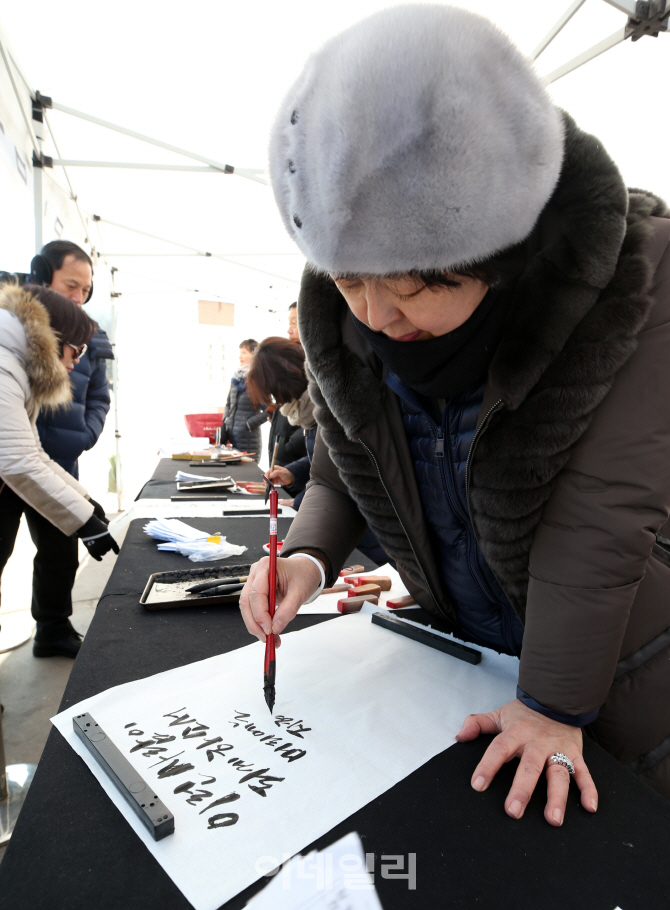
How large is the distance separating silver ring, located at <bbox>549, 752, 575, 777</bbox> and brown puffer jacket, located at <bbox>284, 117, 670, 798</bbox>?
0.06 m

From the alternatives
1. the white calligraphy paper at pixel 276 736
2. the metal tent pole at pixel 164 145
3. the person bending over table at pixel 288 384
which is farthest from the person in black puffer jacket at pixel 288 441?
the white calligraphy paper at pixel 276 736

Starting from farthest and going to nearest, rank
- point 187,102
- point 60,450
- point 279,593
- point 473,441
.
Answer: point 187,102, point 60,450, point 279,593, point 473,441

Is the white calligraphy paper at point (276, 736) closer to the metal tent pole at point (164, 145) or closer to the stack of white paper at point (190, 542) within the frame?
the stack of white paper at point (190, 542)

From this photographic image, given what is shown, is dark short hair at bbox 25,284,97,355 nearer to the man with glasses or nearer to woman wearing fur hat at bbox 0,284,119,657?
woman wearing fur hat at bbox 0,284,119,657

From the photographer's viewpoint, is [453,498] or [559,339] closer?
[559,339]

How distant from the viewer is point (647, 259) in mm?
615

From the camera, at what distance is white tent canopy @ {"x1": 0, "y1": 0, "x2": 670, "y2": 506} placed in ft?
7.41

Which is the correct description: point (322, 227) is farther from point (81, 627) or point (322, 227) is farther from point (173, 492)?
point (81, 627)

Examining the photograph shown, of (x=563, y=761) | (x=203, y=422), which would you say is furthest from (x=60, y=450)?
(x=203, y=422)

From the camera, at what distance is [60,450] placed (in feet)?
8.20

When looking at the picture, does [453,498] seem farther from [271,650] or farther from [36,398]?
[36,398]

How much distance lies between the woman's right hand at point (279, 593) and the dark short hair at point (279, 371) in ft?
5.99

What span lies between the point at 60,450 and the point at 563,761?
2510 mm

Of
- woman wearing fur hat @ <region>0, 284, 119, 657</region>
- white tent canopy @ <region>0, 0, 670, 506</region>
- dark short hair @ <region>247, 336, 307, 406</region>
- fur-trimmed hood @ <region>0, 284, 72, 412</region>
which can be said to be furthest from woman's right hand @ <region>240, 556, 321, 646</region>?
dark short hair @ <region>247, 336, 307, 406</region>
